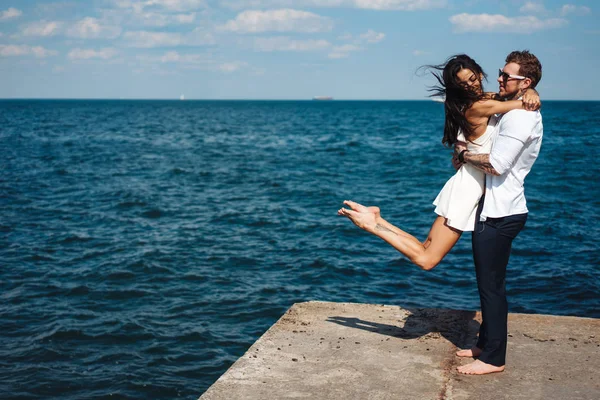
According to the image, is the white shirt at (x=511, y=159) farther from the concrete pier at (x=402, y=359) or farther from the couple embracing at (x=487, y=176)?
the concrete pier at (x=402, y=359)

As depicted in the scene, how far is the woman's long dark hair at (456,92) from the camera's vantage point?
15.1 ft

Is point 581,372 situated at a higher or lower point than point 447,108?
lower

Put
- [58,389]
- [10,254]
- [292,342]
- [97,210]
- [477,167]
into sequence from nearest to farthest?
[477,167]
[292,342]
[58,389]
[10,254]
[97,210]

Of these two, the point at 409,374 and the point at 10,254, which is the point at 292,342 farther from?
the point at 10,254

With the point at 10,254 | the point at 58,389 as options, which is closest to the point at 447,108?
the point at 58,389

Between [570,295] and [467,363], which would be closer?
[467,363]

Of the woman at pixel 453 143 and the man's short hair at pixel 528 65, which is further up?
the man's short hair at pixel 528 65

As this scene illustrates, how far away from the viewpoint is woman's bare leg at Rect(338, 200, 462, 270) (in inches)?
192

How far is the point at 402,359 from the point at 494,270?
42.9 inches

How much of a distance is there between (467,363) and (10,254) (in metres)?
11.6

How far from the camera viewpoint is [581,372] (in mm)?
4867

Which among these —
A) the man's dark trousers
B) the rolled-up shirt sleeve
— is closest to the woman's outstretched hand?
the man's dark trousers

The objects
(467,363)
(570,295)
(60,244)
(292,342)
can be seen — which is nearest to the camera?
(467,363)

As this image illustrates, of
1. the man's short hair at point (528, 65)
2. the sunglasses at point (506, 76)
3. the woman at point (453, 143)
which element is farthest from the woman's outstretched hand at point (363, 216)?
the man's short hair at point (528, 65)
